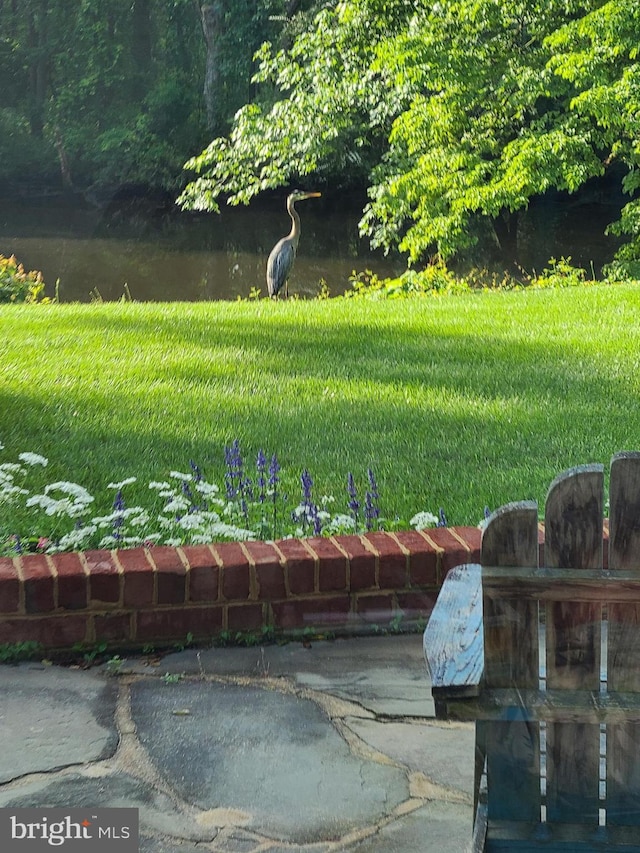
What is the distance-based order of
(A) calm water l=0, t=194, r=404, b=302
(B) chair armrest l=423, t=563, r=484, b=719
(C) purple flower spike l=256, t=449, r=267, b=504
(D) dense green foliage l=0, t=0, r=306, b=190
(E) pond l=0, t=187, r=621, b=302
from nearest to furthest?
(B) chair armrest l=423, t=563, r=484, b=719 → (C) purple flower spike l=256, t=449, r=267, b=504 → (A) calm water l=0, t=194, r=404, b=302 → (E) pond l=0, t=187, r=621, b=302 → (D) dense green foliage l=0, t=0, r=306, b=190

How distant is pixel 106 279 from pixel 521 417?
686 inches

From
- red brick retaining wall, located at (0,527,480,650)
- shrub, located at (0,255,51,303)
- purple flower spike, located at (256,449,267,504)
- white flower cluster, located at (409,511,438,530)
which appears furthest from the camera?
shrub, located at (0,255,51,303)

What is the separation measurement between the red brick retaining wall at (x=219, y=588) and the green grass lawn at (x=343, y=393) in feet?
3.06

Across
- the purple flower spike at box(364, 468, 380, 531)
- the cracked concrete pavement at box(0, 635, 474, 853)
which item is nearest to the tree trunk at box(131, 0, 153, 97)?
the purple flower spike at box(364, 468, 380, 531)

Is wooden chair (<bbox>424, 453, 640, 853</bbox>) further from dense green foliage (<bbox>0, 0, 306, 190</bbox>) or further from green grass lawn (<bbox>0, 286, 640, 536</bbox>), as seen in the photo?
dense green foliage (<bbox>0, 0, 306, 190</bbox>)

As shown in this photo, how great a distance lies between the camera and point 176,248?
26.3 meters

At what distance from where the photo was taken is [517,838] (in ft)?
6.55

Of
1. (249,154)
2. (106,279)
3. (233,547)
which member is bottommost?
(233,547)

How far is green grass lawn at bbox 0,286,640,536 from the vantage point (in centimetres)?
532

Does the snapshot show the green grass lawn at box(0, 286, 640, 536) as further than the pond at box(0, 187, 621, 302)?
No

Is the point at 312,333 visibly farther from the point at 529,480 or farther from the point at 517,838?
the point at 517,838

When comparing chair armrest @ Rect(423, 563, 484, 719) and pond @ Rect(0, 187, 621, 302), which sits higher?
pond @ Rect(0, 187, 621, 302)

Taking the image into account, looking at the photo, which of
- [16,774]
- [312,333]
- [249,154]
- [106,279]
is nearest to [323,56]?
[249,154]

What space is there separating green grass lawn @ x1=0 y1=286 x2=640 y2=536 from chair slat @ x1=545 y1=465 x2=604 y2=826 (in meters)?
2.57
